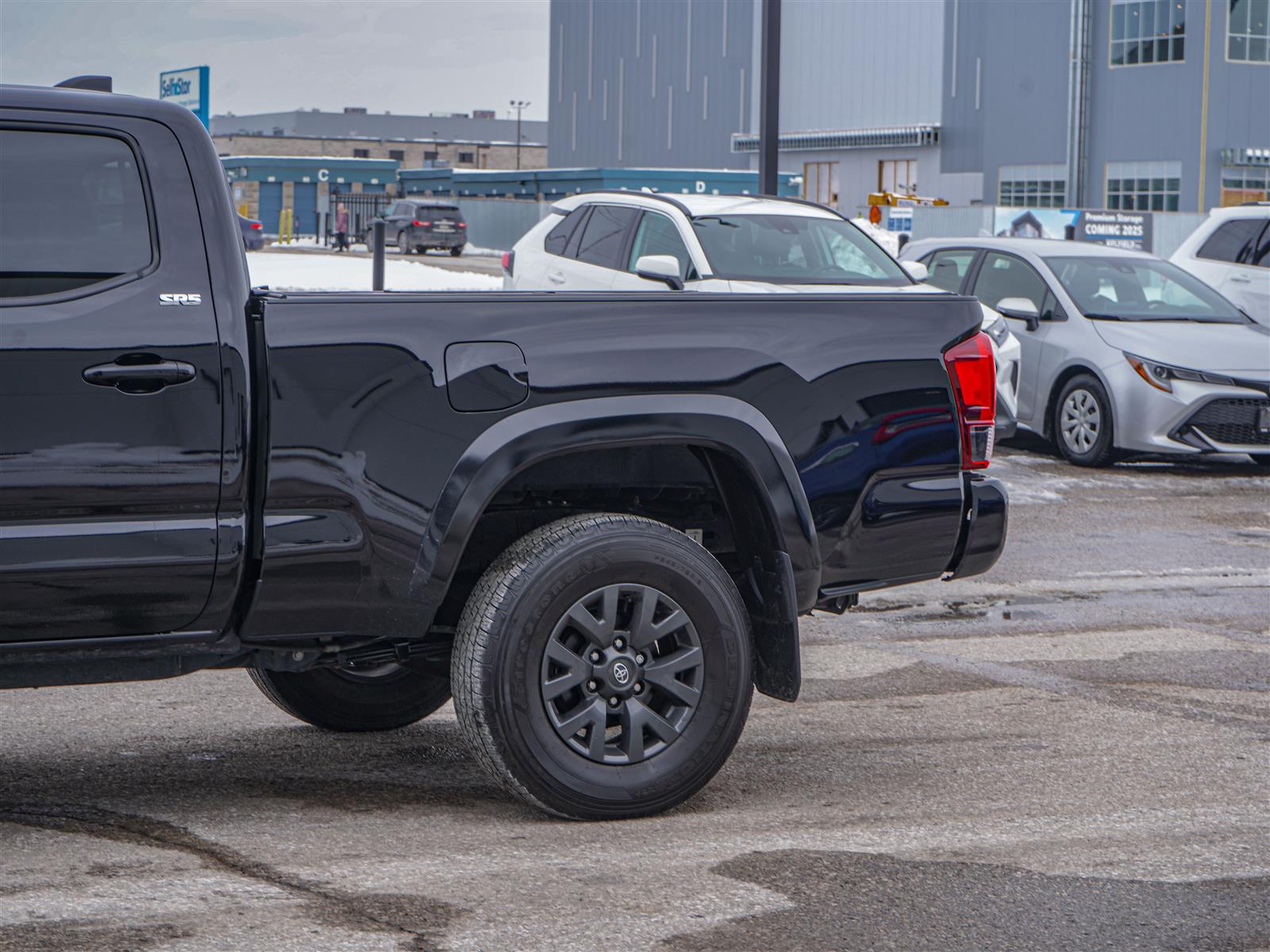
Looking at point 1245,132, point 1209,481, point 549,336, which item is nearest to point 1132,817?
point 549,336

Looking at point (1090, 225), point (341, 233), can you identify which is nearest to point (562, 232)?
point (1090, 225)

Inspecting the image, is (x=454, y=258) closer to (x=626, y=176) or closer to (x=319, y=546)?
(x=626, y=176)

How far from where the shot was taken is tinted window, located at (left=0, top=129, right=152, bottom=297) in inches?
165

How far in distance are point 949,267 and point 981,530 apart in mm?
10338

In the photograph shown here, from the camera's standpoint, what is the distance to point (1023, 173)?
2158 inches

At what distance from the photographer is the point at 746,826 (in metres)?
4.62

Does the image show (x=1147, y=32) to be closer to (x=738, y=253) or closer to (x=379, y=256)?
(x=379, y=256)

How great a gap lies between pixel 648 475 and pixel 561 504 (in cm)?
28

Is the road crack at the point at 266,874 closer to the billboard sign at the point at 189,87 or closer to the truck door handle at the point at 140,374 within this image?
the truck door handle at the point at 140,374

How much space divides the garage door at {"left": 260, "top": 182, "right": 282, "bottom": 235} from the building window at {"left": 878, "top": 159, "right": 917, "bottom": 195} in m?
28.7

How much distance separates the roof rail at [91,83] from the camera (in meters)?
4.79

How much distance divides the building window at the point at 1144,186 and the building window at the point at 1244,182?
129 cm

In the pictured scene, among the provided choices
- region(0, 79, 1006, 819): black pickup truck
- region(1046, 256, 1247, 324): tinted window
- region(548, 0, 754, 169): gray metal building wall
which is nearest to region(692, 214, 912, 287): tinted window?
region(1046, 256, 1247, 324): tinted window

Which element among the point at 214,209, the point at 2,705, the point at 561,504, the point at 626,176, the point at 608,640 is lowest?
the point at 2,705
